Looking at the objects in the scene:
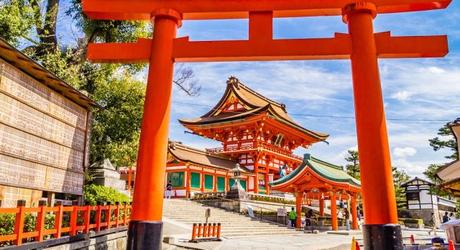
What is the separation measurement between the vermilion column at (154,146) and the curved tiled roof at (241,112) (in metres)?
24.3

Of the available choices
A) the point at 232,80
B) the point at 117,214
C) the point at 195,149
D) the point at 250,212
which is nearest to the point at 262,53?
the point at 117,214

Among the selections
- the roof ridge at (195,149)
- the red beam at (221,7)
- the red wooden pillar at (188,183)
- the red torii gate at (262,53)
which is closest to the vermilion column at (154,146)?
the red torii gate at (262,53)

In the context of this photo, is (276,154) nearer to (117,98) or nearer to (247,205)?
(247,205)

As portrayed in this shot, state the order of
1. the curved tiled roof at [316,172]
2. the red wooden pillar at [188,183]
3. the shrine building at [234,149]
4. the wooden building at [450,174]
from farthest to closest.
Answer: the shrine building at [234,149]
the red wooden pillar at [188,183]
the curved tiled roof at [316,172]
the wooden building at [450,174]

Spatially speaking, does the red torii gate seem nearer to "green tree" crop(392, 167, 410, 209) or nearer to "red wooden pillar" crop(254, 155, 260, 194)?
"red wooden pillar" crop(254, 155, 260, 194)

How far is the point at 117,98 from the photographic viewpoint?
14.2m

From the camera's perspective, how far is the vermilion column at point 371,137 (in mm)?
5711

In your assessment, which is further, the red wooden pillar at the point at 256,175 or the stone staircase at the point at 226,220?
the red wooden pillar at the point at 256,175

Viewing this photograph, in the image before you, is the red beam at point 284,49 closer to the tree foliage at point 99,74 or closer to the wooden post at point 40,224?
the wooden post at point 40,224

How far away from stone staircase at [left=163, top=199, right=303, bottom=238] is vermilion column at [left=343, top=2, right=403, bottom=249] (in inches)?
451

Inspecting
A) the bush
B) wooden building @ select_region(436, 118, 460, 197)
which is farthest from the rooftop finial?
wooden building @ select_region(436, 118, 460, 197)

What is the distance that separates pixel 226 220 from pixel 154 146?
48.8 feet

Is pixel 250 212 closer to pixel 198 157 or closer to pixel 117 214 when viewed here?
pixel 198 157

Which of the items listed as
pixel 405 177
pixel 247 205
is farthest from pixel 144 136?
pixel 405 177
